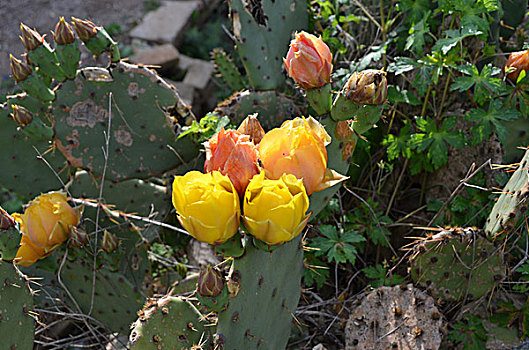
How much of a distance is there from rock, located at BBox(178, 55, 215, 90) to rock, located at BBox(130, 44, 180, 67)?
3.0 inches

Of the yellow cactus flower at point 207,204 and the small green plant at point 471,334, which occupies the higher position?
the yellow cactus flower at point 207,204

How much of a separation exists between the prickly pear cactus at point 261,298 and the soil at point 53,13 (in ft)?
11.2

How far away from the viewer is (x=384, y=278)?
1512mm

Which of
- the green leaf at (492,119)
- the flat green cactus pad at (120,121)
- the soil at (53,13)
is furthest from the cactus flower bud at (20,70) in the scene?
the soil at (53,13)

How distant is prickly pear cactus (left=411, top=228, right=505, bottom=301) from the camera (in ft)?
4.26

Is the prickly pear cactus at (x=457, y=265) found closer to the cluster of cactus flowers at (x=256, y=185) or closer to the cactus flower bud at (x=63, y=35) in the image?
the cluster of cactus flowers at (x=256, y=185)

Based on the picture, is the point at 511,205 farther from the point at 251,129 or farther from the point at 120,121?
the point at 120,121

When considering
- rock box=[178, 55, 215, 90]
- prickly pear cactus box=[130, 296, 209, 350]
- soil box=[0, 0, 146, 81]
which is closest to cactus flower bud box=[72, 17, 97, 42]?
prickly pear cactus box=[130, 296, 209, 350]

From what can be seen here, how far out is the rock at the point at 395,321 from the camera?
128cm

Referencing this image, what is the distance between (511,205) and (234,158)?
2.34ft

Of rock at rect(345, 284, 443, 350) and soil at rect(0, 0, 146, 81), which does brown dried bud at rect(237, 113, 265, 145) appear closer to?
rock at rect(345, 284, 443, 350)

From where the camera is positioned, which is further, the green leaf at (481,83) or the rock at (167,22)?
the rock at (167,22)

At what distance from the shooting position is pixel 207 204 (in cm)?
82

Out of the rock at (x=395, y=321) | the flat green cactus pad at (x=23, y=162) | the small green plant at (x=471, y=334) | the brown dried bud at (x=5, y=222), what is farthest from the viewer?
the flat green cactus pad at (x=23, y=162)
